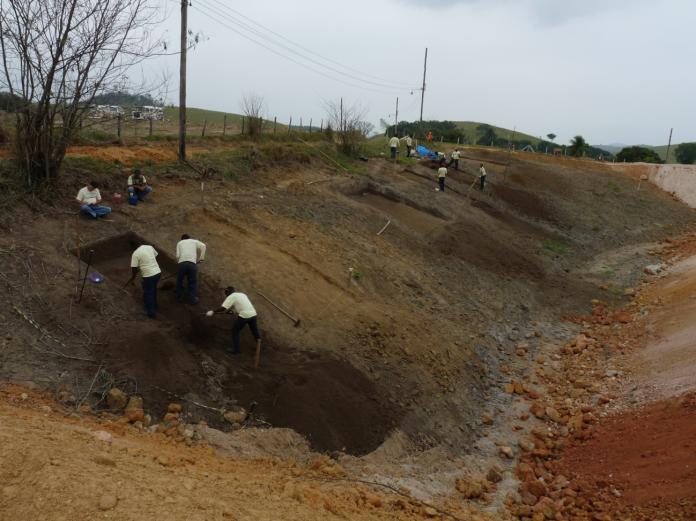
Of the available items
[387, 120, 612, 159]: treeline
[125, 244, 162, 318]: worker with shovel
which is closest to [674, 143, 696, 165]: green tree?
[387, 120, 612, 159]: treeline

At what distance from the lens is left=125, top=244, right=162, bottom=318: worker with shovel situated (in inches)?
319

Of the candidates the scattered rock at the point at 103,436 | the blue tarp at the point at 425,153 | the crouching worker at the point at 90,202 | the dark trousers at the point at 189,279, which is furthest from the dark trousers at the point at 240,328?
the blue tarp at the point at 425,153

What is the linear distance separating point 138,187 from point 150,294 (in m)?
4.61

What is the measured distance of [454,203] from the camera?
65.9 ft

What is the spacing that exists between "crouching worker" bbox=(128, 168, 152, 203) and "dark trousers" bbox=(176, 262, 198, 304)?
399 cm

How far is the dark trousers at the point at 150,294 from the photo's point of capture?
26.8ft

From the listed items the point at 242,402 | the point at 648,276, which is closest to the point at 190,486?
the point at 242,402

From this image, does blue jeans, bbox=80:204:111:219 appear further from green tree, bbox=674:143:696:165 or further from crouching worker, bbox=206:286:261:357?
green tree, bbox=674:143:696:165

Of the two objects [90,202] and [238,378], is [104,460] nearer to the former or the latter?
[238,378]

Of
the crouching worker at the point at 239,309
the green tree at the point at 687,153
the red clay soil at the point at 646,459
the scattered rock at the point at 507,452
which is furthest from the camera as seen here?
the green tree at the point at 687,153

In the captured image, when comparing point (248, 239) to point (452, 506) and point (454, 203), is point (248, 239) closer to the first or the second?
point (452, 506)

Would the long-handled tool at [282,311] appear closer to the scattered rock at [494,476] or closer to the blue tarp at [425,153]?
the scattered rock at [494,476]

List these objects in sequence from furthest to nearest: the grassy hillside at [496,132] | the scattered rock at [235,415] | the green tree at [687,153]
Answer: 1. the grassy hillside at [496,132]
2. the green tree at [687,153]
3. the scattered rock at [235,415]

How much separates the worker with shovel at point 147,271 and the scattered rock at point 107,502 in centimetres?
445
